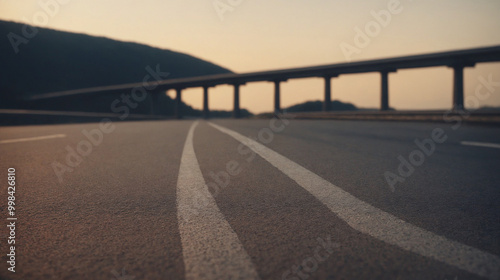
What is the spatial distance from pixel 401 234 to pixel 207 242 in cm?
117

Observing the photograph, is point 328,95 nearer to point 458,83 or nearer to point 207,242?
point 458,83

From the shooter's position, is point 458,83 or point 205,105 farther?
point 205,105

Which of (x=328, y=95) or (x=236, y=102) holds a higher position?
(x=328, y=95)

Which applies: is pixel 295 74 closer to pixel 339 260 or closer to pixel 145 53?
pixel 339 260

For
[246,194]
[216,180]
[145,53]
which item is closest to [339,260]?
[246,194]

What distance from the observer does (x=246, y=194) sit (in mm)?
3516

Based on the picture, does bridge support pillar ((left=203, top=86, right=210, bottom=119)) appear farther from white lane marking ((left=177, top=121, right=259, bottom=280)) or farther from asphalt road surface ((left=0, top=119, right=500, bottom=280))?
white lane marking ((left=177, top=121, right=259, bottom=280))

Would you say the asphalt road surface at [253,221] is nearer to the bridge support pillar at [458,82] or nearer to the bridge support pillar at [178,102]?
the bridge support pillar at [458,82]

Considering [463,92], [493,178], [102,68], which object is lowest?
[493,178]

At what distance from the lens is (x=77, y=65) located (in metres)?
129

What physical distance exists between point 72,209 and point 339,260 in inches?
84.7

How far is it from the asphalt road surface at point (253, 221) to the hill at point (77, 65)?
88219 millimetres

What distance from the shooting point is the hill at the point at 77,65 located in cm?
10194

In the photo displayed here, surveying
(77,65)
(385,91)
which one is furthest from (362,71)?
(77,65)
